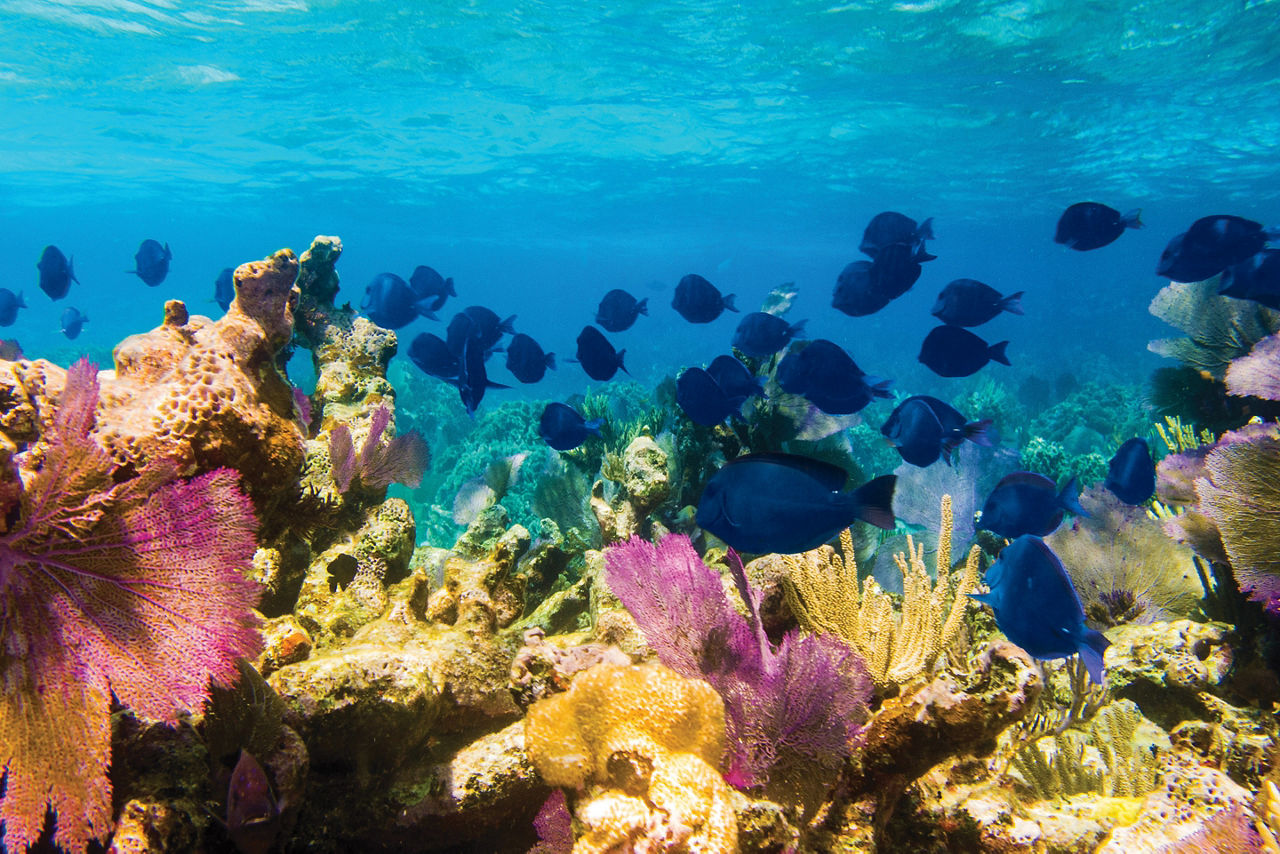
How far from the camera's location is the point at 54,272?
24.8 feet

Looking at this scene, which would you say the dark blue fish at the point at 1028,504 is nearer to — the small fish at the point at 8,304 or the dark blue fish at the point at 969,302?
the dark blue fish at the point at 969,302

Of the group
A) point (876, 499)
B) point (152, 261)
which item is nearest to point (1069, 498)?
point (876, 499)

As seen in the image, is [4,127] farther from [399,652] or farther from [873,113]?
[399,652]

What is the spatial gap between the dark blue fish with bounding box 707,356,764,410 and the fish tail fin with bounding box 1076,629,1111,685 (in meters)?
2.33

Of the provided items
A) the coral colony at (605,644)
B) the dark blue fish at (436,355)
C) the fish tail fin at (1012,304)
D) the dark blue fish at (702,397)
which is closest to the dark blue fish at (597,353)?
the coral colony at (605,644)

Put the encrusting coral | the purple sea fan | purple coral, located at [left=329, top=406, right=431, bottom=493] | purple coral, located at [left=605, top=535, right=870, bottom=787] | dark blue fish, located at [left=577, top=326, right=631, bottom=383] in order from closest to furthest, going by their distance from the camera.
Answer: the purple sea fan, the encrusting coral, purple coral, located at [left=605, top=535, right=870, bottom=787], purple coral, located at [left=329, top=406, right=431, bottom=493], dark blue fish, located at [left=577, top=326, right=631, bottom=383]

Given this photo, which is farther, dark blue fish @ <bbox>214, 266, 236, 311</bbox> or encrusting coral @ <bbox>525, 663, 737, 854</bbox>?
dark blue fish @ <bbox>214, 266, 236, 311</bbox>

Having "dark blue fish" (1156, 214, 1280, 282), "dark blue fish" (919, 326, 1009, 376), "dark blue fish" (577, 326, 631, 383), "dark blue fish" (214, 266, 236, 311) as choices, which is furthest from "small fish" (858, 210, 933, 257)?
"dark blue fish" (214, 266, 236, 311)

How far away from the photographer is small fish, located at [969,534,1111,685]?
2.26 meters

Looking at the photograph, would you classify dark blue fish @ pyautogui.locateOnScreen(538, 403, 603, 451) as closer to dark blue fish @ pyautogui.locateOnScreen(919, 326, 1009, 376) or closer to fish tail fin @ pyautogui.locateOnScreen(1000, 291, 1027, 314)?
dark blue fish @ pyautogui.locateOnScreen(919, 326, 1009, 376)

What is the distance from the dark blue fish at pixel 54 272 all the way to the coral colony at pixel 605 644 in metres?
4.03

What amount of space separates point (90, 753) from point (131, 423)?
940 millimetres

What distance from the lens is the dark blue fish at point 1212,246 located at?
417cm

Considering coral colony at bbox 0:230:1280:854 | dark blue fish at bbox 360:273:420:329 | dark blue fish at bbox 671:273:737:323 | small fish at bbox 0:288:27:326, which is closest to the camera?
coral colony at bbox 0:230:1280:854
